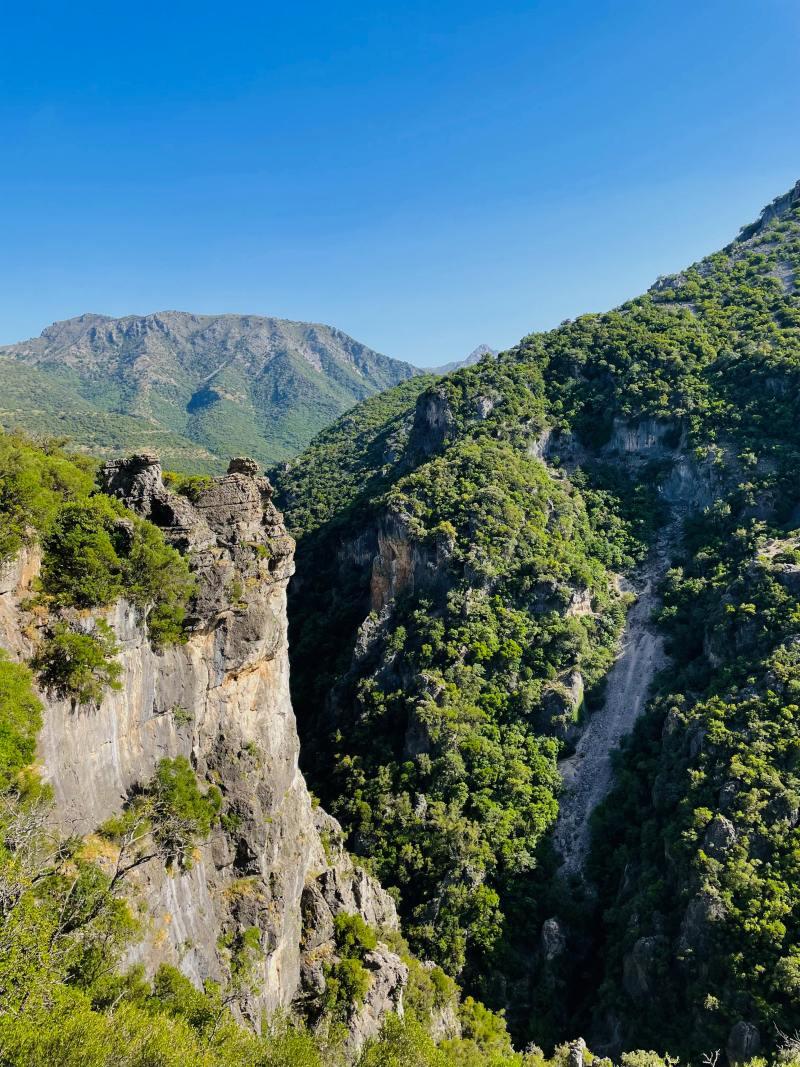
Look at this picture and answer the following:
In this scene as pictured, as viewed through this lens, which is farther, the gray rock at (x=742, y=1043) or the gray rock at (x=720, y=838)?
the gray rock at (x=720, y=838)

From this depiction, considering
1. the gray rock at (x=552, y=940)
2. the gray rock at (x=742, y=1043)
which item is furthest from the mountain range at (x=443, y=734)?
the gray rock at (x=552, y=940)

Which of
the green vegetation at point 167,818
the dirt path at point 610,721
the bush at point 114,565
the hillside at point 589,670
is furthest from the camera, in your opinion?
the dirt path at point 610,721

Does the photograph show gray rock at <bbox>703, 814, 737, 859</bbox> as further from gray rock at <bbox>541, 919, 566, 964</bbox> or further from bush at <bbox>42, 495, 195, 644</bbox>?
bush at <bbox>42, 495, 195, 644</bbox>

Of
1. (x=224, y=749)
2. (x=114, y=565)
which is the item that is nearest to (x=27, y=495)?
(x=114, y=565)

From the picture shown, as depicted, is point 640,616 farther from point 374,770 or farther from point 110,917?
point 110,917

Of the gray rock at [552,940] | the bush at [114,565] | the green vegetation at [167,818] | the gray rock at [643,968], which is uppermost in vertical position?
the bush at [114,565]

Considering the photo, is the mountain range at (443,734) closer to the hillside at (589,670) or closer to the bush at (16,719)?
the bush at (16,719)

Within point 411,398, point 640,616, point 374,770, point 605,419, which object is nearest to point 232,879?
point 374,770
